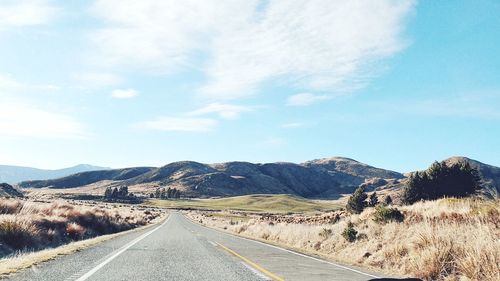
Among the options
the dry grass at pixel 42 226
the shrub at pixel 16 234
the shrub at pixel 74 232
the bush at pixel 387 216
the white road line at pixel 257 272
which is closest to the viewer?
the white road line at pixel 257 272

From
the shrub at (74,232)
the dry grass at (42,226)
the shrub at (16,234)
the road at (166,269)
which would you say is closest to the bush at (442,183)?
the dry grass at (42,226)

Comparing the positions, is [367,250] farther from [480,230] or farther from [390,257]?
[480,230]

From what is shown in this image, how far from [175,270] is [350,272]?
201 inches

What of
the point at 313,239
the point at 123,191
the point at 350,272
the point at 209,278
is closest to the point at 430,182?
the point at 313,239

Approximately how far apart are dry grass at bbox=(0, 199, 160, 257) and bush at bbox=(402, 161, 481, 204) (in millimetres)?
50547

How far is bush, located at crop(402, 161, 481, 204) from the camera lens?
66.1 m

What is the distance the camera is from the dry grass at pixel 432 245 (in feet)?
33.4

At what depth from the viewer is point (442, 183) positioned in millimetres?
66938

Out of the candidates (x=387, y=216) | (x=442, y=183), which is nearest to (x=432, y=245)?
(x=387, y=216)

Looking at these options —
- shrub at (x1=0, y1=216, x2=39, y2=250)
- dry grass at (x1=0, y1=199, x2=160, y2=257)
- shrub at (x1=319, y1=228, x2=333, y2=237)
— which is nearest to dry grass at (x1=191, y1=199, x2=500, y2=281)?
shrub at (x1=319, y1=228, x2=333, y2=237)

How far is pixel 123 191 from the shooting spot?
18700cm

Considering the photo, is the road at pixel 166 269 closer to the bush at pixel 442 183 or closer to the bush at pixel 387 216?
the bush at pixel 387 216

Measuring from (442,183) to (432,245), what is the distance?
60152 mm

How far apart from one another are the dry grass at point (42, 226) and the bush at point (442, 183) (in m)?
50.5
